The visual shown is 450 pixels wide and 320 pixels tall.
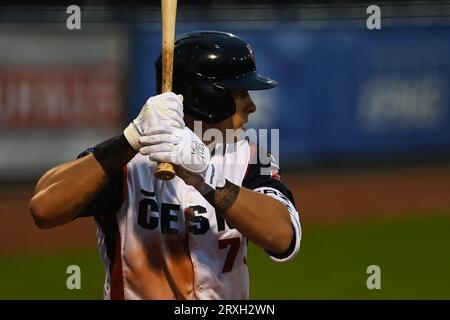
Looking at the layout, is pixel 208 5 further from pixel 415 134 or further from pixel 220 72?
pixel 220 72

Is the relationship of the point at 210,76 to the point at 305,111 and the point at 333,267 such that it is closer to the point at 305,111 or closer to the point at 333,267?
the point at 333,267

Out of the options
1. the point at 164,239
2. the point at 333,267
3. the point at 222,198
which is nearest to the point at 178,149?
the point at 222,198

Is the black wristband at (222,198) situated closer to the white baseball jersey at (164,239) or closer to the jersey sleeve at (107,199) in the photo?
the white baseball jersey at (164,239)

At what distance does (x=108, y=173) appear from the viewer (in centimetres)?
326

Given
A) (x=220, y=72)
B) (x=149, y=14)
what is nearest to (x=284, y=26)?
(x=149, y=14)

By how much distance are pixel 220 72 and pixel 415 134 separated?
991 centimetres

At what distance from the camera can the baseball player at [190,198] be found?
10.6ft

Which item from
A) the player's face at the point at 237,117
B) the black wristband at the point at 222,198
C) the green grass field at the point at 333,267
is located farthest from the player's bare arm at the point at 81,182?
the green grass field at the point at 333,267

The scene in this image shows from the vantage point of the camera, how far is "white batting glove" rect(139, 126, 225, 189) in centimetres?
307

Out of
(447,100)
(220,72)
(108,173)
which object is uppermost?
(220,72)

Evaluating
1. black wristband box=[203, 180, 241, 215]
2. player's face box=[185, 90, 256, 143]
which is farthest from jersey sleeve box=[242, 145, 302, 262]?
black wristband box=[203, 180, 241, 215]

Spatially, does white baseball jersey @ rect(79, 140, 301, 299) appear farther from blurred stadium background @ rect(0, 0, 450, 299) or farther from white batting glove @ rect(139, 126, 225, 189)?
blurred stadium background @ rect(0, 0, 450, 299)

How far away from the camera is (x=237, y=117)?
359 centimetres

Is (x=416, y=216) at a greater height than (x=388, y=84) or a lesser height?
lesser
